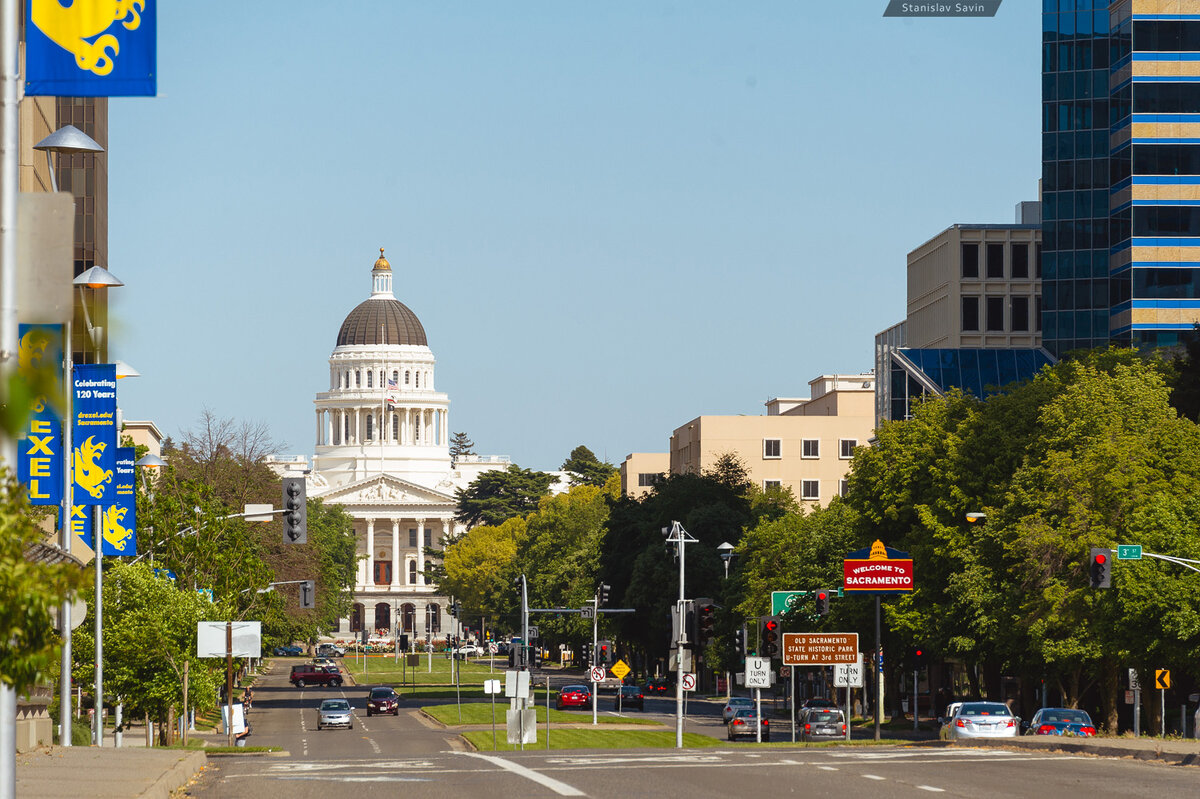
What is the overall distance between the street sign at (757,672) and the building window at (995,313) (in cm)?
6288

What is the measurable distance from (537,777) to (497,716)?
5804 centimetres

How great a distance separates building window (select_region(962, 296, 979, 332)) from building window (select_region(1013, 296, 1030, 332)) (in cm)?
248

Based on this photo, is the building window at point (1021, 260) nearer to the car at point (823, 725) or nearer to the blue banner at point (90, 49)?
the car at point (823, 725)

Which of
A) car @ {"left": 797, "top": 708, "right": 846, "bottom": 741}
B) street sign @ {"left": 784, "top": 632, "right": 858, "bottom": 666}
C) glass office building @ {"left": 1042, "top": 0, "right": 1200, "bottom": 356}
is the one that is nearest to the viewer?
street sign @ {"left": 784, "top": 632, "right": 858, "bottom": 666}

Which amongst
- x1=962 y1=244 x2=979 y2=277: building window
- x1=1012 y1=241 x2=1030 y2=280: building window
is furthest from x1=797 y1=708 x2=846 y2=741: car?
x1=1012 y1=241 x2=1030 y2=280: building window

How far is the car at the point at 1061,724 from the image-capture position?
39469 millimetres

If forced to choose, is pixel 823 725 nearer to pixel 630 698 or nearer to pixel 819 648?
pixel 819 648

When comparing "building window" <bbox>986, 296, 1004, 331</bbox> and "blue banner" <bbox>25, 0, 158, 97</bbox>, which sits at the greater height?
"building window" <bbox>986, 296, 1004, 331</bbox>

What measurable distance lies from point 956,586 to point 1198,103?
1789 inches

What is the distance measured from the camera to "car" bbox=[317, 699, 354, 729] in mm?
73438

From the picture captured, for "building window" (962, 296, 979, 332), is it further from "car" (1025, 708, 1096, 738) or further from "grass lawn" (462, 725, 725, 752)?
"car" (1025, 708, 1096, 738)

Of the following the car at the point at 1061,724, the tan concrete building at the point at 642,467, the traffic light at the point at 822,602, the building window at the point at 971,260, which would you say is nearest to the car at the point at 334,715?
the traffic light at the point at 822,602

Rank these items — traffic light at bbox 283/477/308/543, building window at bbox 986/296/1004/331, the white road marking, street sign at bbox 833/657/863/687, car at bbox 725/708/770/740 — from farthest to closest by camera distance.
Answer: building window at bbox 986/296/1004/331 → car at bbox 725/708/770/740 → street sign at bbox 833/657/863/687 → traffic light at bbox 283/477/308/543 → the white road marking

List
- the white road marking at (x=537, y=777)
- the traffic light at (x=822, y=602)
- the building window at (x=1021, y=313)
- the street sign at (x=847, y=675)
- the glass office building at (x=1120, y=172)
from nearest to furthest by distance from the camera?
the white road marking at (x=537, y=777), the street sign at (x=847, y=675), the traffic light at (x=822, y=602), the glass office building at (x=1120, y=172), the building window at (x=1021, y=313)
